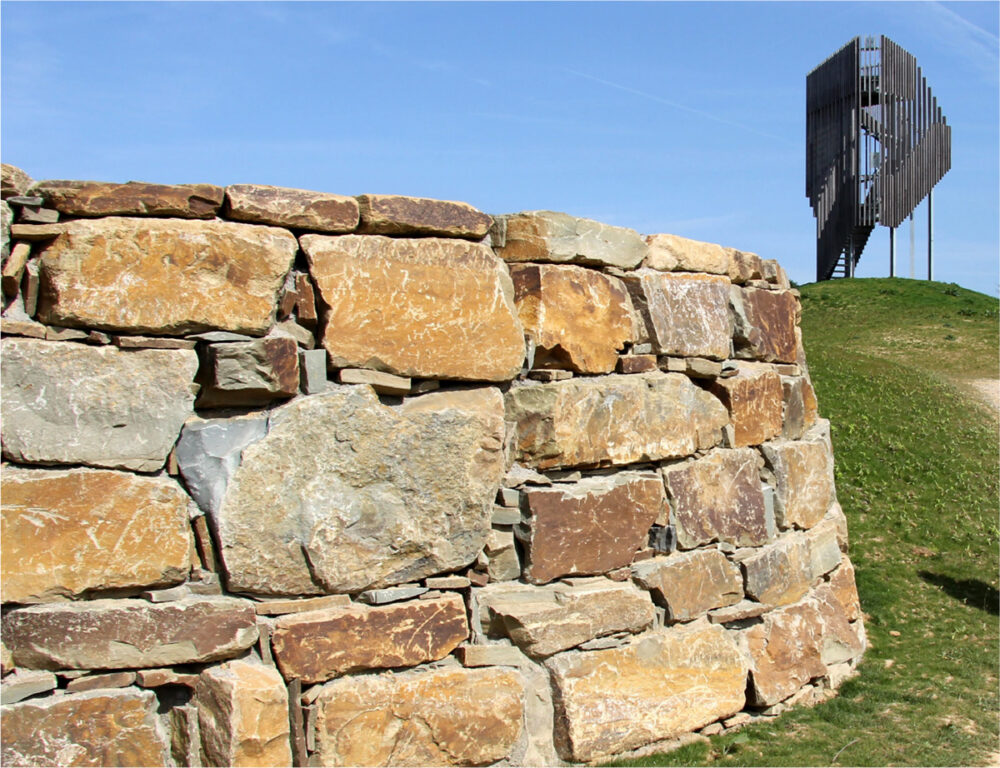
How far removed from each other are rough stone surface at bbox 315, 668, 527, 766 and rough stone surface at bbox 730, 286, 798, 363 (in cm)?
250

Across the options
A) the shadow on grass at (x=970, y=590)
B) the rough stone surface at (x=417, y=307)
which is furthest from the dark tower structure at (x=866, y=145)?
the rough stone surface at (x=417, y=307)

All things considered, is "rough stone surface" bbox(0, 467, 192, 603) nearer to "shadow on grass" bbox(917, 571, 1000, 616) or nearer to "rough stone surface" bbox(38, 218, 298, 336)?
"rough stone surface" bbox(38, 218, 298, 336)

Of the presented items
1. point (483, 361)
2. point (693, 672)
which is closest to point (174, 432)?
point (483, 361)

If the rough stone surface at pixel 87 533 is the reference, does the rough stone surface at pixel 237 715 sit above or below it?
below

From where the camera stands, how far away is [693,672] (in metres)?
4.65

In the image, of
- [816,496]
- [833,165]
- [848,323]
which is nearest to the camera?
[816,496]

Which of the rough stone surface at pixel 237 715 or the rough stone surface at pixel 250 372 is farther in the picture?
the rough stone surface at pixel 250 372

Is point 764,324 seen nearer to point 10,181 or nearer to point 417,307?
point 417,307

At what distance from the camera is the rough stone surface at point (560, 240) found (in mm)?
4418

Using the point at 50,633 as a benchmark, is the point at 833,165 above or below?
above

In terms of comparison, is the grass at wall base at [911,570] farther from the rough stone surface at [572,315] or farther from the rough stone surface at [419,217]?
the rough stone surface at [419,217]

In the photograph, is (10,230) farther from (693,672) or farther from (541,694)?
(693,672)

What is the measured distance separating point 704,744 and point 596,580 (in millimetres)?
974

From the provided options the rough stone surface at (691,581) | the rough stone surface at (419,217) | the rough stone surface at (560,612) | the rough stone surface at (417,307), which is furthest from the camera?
the rough stone surface at (691,581)
